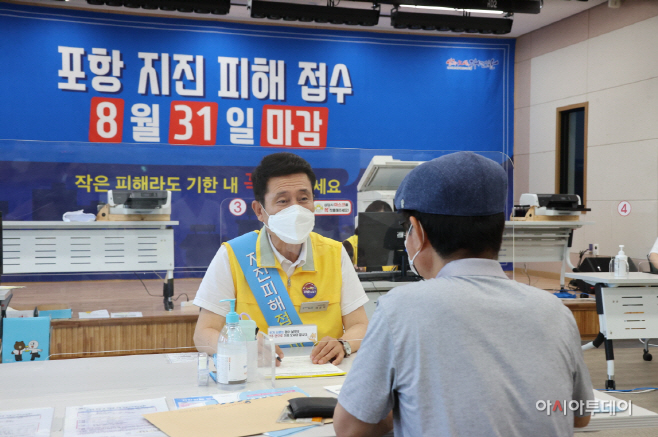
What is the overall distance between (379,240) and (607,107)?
4748 millimetres

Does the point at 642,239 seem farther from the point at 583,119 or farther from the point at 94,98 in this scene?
the point at 94,98

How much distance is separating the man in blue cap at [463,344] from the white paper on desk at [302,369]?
0.63 metres

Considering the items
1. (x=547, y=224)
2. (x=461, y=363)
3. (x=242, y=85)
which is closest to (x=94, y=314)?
(x=461, y=363)

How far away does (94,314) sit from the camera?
4113mm

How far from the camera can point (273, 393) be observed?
142cm

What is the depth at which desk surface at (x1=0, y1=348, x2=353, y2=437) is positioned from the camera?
1353 millimetres

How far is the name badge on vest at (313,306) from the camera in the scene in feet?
6.49

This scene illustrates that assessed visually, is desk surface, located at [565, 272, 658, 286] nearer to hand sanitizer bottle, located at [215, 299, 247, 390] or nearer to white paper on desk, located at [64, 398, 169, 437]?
hand sanitizer bottle, located at [215, 299, 247, 390]

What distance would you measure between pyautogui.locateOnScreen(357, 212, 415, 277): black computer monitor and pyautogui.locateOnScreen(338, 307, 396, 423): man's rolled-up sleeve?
2728 millimetres

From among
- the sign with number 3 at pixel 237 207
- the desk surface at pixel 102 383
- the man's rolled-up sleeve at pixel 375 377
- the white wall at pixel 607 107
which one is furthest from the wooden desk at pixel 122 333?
the white wall at pixel 607 107

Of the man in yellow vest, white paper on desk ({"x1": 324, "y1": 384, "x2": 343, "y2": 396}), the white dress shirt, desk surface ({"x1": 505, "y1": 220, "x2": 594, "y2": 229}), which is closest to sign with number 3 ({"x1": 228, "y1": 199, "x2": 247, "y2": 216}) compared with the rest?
the man in yellow vest

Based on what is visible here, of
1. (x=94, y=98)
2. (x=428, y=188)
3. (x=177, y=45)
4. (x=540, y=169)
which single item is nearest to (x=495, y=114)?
(x=540, y=169)

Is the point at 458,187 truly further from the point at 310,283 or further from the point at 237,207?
the point at 237,207

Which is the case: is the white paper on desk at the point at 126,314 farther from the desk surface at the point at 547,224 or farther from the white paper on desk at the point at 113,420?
the desk surface at the point at 547,224
